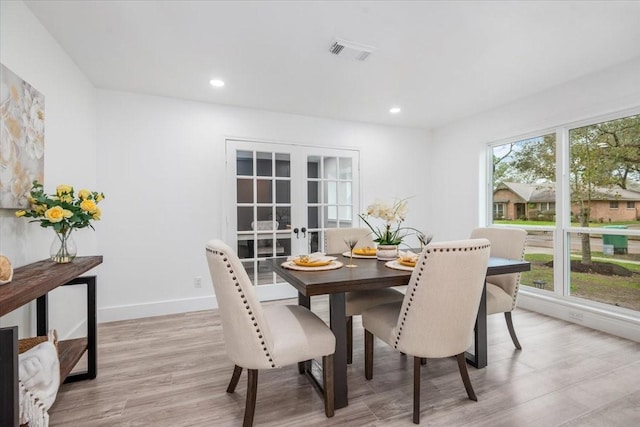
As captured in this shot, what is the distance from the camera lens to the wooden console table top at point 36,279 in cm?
116

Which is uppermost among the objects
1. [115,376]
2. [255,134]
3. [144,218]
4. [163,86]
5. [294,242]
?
[163,86]

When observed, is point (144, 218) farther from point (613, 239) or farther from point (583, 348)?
→ point (613, 239)

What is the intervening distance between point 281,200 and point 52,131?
7.53 feet

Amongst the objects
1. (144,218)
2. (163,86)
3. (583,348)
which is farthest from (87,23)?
(583,348)

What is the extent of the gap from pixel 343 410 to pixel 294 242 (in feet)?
8.15

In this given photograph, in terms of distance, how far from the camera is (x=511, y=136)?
3771mm

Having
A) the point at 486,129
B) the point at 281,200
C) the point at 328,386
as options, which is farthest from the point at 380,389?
the point at 486,129

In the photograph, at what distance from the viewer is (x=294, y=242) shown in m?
4.08

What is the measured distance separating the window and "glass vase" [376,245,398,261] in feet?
7.34

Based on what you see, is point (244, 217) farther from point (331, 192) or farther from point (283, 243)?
point (331, 192)

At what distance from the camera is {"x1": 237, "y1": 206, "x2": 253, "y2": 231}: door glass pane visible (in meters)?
3.81

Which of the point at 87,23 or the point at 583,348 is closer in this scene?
the point at 87,23

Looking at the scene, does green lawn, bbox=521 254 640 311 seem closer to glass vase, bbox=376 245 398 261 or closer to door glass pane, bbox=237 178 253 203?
glass vase, bbox=376 245 398 261

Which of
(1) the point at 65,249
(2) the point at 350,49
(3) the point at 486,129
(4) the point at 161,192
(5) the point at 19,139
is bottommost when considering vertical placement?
(1) the point at 65,249
